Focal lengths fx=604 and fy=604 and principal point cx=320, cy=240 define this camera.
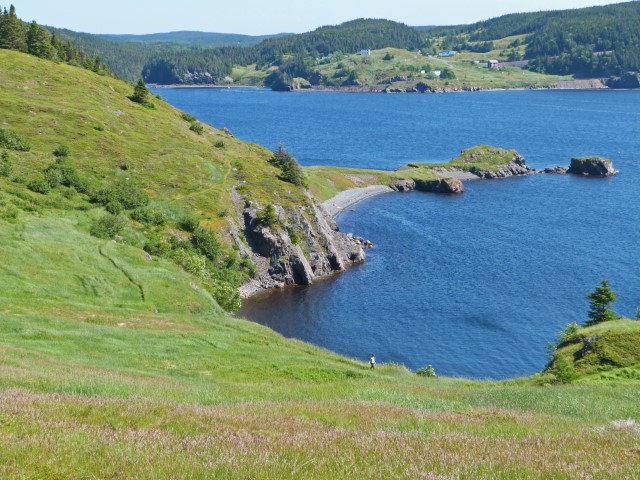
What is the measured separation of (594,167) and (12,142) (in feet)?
511

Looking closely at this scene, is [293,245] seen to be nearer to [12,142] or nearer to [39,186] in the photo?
[39,186]

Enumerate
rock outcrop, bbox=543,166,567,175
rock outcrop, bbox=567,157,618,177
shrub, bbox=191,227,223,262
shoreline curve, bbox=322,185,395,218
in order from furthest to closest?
rock outcrop, bbox=543,166,567,175 < rock outcrop, bbox=567,157,618,177 < shoreline curve, bbox=322,185,395,218 < shrub, bbox=191,227,223,262

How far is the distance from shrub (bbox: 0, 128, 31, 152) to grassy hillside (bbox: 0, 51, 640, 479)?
2146 millimetres

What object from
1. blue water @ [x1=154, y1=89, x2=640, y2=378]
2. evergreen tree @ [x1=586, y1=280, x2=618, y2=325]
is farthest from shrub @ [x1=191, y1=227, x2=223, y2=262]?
evergreen tree @ [x1=586, y1=280, x2=618, y2=325]

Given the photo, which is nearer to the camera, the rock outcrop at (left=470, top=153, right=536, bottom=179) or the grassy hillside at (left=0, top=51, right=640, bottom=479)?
the grassy hillside at (left=0, top=51, right=640, bottom=479)

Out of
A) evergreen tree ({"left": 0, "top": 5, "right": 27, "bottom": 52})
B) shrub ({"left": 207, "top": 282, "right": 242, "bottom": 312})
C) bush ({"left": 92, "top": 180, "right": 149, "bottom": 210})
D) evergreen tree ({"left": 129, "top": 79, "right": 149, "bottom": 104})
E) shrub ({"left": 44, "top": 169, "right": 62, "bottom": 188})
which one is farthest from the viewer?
evergreen tree ({"left": 129, "top": 79, "right": 149, "bottom": 104})

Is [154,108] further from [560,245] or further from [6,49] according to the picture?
[560,245]

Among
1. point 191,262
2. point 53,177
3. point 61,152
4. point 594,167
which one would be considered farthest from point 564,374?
point 594,167

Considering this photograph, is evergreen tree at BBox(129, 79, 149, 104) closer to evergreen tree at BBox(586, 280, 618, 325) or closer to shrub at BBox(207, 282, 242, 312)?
shrub at BBox(207, 282, 242, 312)

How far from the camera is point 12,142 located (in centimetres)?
8669

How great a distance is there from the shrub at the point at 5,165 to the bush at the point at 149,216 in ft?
51.1

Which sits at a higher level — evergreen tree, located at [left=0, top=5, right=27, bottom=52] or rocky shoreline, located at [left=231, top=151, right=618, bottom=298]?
evergreen tree, located at [left=0, top=5, right=27, bottom=52]

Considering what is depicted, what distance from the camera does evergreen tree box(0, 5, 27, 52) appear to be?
435ft

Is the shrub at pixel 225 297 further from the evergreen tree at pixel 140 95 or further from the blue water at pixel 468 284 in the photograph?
the evergreen tree at pixel 140 95
